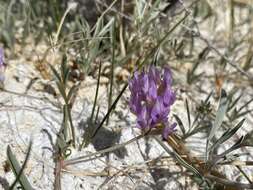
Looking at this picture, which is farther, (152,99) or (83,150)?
(83,150)

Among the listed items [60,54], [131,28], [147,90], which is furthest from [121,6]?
[147,90]

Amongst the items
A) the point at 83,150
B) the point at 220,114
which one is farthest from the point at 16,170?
the point at 220,114

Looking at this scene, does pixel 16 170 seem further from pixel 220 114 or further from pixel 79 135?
pixel 220 114

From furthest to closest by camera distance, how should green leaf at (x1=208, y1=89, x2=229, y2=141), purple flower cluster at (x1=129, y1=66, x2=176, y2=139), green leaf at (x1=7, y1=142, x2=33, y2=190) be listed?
green leaf at (x1=208, y1=89, x2=229, y2=141)
purple flower cluster at (x1=129, y1=66, x2=176, y2=139)
green leaf at (x1=7, y1=142, x2=33, y2=190)

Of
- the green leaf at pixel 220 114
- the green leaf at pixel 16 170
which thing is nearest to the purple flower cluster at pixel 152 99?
the green leaf at pixel 220 114

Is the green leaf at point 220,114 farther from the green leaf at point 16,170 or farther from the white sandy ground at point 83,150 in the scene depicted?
the green leaf at point 16,170

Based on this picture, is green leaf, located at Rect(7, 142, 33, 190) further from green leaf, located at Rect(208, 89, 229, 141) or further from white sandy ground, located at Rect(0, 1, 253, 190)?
green leaf, located at Rect(208, 89, 229, 141)

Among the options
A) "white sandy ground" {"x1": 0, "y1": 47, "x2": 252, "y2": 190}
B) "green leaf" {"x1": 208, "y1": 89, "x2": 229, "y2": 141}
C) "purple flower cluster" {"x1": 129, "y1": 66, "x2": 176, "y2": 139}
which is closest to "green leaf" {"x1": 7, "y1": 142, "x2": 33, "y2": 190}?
"white sandy ground" {"x1": 0, "y1": 47, "x2": 252, "y2": 190}

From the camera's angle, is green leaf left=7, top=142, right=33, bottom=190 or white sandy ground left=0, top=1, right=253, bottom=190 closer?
green leaf left=7, top=142, right=33, bottom=190
